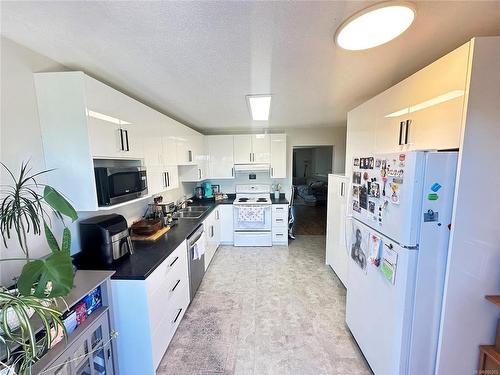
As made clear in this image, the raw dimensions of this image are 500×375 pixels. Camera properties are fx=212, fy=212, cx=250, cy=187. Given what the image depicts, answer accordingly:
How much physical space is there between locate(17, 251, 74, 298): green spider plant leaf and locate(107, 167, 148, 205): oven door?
2.61 ft

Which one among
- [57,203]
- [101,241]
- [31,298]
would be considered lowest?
[101,241]

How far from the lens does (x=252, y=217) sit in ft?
12.6

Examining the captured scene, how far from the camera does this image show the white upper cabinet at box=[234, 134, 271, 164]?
4104mm

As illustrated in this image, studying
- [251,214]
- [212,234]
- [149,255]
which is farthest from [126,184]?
[251,214]

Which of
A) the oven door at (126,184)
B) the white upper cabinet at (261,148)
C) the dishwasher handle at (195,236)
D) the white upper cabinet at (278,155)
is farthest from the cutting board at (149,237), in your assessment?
the white upper cabinet at (278,155)

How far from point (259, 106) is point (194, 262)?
2027 mm

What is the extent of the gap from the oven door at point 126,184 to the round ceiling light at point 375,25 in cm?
168

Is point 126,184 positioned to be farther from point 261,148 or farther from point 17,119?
point 261,148

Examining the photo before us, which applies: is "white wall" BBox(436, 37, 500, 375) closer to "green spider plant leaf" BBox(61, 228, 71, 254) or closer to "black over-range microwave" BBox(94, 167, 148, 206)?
"green spider plant leaf" BBox(61, 228, 71, 254)

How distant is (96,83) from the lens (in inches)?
55.4

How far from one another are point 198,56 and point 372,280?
1.92 m

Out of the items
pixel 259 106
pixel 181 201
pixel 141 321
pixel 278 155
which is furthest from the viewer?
pixel 278 155

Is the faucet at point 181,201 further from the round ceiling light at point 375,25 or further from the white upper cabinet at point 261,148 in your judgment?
the round ceiling light at point 375,25

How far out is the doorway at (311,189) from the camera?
517 cm
